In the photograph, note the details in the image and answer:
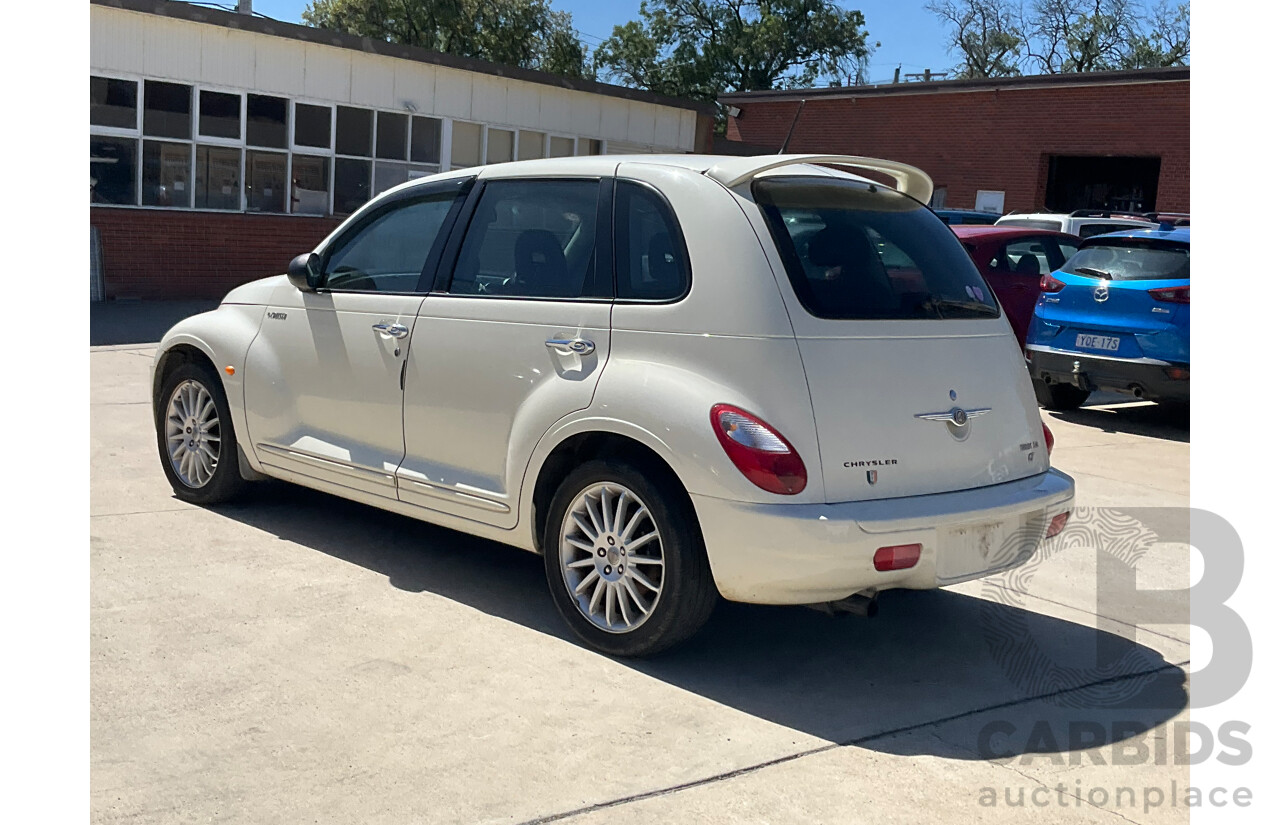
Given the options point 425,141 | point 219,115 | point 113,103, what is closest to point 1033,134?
point 425,141

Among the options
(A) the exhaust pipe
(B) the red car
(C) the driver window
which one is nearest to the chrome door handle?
(C) the driver window

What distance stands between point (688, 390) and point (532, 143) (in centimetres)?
1982

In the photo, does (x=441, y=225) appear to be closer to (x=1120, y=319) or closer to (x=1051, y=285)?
(x=1120, y=319)

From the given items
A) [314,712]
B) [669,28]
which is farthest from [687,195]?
[669,28]

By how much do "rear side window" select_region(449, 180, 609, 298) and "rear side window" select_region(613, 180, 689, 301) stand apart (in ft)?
0.40

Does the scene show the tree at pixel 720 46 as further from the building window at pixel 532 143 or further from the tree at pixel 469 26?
the building window at pixel 532 143

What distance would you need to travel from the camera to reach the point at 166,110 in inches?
684

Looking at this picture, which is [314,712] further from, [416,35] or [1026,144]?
[416,35]

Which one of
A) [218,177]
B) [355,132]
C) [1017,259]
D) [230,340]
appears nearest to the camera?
[230,340]

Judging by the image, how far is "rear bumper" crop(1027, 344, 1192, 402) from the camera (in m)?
10.2

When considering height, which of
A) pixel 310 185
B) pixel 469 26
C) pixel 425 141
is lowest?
pixel 310 185

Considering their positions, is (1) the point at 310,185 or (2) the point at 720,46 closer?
(1) the point at 310,185

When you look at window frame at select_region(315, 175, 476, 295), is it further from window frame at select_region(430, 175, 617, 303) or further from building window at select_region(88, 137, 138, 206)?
building window at select_region(88, 137, 138, 206)

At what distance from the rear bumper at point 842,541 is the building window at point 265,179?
53.2ft
